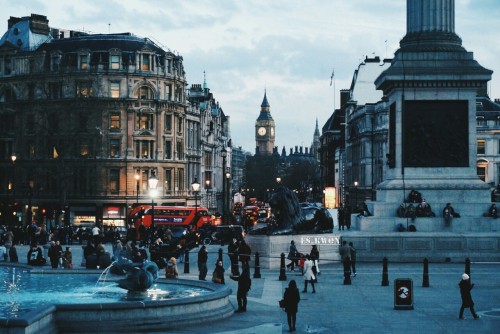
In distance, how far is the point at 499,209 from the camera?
38.2m

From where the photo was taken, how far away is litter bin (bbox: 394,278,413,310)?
23.5 m

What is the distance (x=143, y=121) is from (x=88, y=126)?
5.40 m

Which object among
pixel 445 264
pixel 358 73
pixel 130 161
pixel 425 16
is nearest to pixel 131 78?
pixel 130 161

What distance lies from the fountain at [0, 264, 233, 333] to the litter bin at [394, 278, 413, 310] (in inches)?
177

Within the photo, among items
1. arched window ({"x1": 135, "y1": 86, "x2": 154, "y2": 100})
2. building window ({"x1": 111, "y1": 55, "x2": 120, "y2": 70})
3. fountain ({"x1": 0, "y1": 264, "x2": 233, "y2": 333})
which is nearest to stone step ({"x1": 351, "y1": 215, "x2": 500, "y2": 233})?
fountain ({"x1": 0, "y1": 264, "x2": 233, "y2": 333})

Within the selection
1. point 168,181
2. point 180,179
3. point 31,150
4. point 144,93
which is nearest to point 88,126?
point 144,93

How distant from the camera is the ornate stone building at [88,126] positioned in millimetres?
84500

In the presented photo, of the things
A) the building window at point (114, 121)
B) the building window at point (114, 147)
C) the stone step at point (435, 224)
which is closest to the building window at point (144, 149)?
the building window at point (114, 147)

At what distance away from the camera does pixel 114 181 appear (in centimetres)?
8494

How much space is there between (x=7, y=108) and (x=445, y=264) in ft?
206

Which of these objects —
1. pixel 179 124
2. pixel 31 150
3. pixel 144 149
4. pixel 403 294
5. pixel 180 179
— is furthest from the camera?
pixel 179 124

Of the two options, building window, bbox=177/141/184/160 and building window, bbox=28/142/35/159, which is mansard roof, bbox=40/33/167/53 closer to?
building window, bbox=28/142/35/159

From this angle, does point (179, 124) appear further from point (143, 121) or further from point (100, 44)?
point (100, 44)

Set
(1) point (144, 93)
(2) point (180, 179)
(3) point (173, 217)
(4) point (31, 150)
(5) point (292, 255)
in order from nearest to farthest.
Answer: (5) point (292, 255) < (3) point (173, 217) < (1) point (144, 93) < (4) point (31, 150) < (2) point (180, 179)
